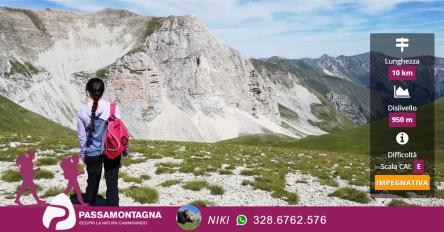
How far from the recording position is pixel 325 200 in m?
20.6

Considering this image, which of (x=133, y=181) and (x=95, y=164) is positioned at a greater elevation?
(x=95, y=164)

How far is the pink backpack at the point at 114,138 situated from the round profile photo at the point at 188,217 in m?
2.80

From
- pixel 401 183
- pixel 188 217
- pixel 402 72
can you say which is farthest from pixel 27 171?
pixel 401 183

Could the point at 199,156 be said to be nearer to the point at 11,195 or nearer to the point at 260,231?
the point at 11,195

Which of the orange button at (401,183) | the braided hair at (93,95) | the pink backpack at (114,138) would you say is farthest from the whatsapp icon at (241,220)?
the orange button at (401,183)

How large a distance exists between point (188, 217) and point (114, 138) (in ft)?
11.5

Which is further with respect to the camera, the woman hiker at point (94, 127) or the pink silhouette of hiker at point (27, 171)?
the pink silhouette of hiker at point (27, 171)

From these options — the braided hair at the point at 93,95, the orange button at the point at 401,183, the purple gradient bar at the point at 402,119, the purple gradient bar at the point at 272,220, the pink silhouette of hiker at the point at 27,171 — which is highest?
the braided hair at the point at 93,95

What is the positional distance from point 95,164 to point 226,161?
17614 mm

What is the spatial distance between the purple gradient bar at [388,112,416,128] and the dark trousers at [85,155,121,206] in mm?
14893

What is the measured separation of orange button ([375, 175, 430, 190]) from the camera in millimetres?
23697

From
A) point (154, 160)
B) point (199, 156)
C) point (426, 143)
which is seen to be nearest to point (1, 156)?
point (154, 160)

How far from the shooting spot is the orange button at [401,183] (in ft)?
77.7

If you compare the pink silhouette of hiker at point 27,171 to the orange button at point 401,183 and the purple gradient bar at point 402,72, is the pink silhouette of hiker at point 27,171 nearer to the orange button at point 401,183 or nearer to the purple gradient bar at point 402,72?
the orange button at point 401,183
